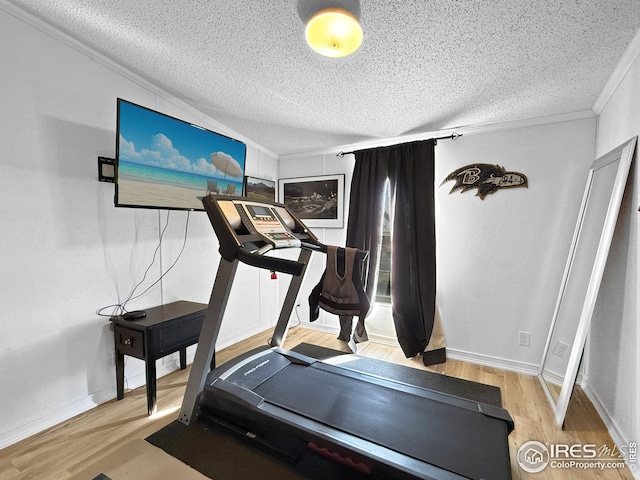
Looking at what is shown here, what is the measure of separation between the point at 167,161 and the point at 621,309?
3.23 m

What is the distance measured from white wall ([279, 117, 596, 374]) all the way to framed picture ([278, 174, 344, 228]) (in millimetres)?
1119

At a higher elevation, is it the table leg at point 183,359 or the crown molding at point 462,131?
the crown molding at point 462,131

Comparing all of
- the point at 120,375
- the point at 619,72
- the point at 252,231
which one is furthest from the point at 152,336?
the point at 619,72

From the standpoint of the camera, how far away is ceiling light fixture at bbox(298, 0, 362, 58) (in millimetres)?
1286

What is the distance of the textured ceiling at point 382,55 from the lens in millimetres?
1450

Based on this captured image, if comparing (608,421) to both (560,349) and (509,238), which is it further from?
(509,238)

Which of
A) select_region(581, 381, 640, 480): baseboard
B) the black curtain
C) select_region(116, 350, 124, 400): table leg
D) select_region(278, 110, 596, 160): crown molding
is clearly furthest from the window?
select_region(116, 350, 124, 400): table leg

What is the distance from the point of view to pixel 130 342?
199cm

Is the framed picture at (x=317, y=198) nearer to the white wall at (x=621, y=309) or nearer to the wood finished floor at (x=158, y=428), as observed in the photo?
the wood finished floor at (x=158, y=428)

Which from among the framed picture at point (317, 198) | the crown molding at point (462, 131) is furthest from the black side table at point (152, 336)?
the crown molding at point (462, 131)

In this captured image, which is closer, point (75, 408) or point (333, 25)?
point (333, 25)

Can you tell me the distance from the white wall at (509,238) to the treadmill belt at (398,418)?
1430 millimetres

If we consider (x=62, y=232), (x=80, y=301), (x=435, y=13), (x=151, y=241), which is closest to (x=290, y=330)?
(x=151, y=241)

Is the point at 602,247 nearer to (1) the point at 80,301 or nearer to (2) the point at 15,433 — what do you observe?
(1) the point at 80,301
